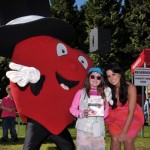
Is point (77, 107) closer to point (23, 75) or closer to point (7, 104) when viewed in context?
point (23, 75)

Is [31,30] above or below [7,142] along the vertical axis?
above

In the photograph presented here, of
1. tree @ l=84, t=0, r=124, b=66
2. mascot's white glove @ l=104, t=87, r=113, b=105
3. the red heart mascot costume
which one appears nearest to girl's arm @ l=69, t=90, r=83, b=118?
mascot's white glove @ l=104, t=87, r=113, b=105

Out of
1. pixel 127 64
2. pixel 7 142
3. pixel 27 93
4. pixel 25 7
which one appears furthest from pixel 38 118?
pixel 127 64

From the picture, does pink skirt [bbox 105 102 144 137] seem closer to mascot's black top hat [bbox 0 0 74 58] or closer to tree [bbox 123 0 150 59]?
mascot's black top hat [bbox 0 0 74 58]

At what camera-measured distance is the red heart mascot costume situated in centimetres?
474

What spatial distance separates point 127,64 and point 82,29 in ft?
14.4

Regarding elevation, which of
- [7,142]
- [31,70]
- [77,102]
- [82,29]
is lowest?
[7,142]

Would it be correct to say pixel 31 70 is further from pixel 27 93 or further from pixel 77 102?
pixel 77 102

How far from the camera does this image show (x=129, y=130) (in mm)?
4605

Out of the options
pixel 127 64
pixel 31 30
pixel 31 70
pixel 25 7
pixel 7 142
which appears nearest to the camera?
pixel 31 70

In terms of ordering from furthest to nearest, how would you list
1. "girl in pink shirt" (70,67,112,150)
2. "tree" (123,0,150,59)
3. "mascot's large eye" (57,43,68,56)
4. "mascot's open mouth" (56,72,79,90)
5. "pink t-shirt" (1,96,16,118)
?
"tree" (123,0,150,59) < "pink t-shirt" (1,96,16,118) < "mascot's large eye" (57,43,68,56) < "mascot's open mouth" (56,72,79,90) < "girl in pink shirt" (70,67,112,150)

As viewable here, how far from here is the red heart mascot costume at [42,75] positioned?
474 cm

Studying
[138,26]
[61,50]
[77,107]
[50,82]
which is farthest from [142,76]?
[138,26]

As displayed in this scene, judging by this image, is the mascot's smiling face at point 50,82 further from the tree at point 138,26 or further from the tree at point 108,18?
the tree at point 108,18
